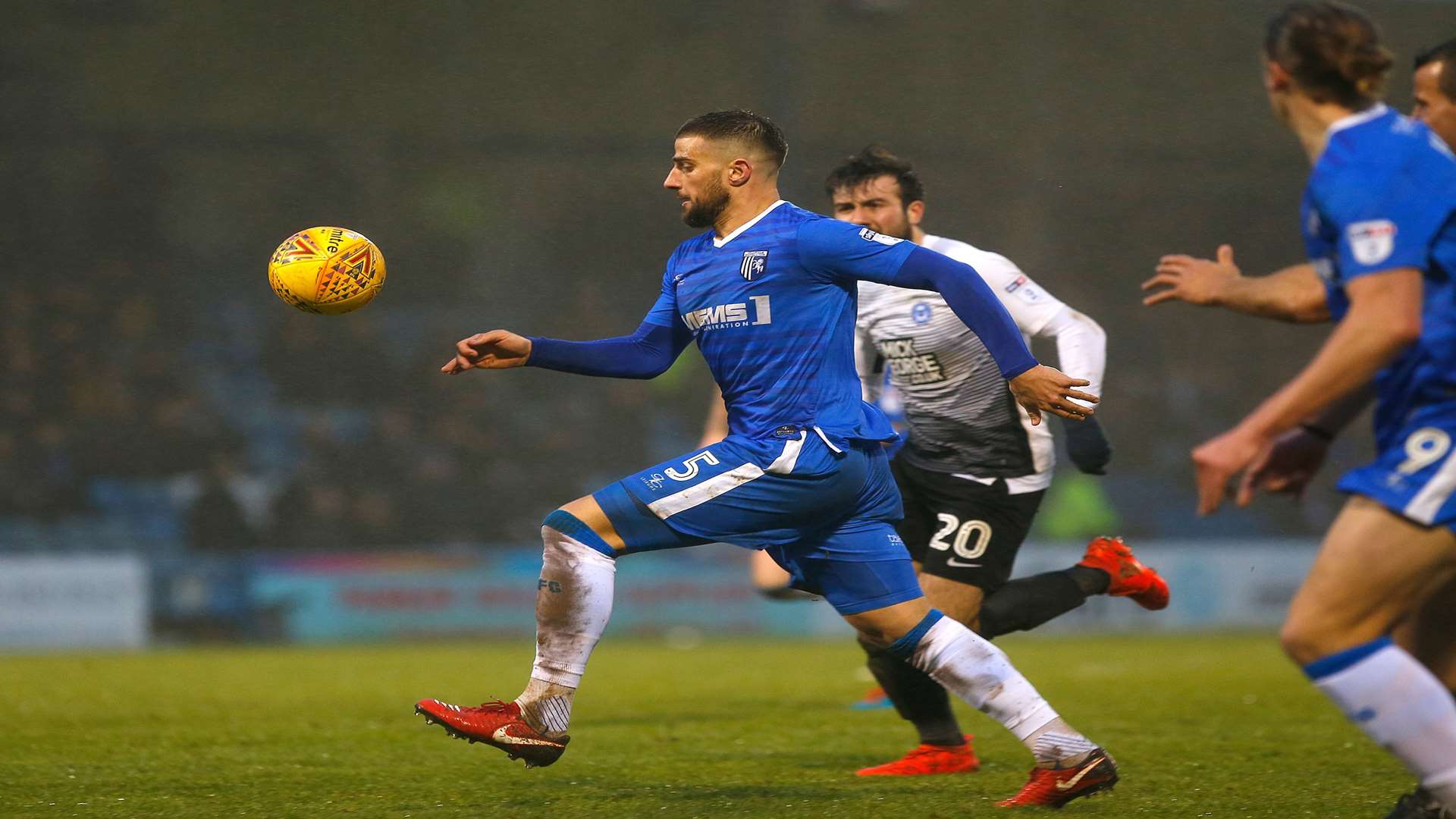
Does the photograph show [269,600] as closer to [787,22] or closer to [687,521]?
[787,22]

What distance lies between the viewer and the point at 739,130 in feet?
15.6

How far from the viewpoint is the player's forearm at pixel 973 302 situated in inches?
171

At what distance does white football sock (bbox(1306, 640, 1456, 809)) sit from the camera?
3287mm

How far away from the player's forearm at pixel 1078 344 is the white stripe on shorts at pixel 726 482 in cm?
156

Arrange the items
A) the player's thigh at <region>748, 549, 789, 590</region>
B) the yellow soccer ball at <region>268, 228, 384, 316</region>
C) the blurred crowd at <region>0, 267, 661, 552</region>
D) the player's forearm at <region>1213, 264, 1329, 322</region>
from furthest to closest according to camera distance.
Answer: the blurred crowd at <region>0, 267, 661, 552</region> → the player's thigh at <region>748, 549, 789, 590</region> → the yellow soccer ball at <region>268, 228, 384, 316</region> → the player's forearm at <region>1213, 264, 1329, 322</region>

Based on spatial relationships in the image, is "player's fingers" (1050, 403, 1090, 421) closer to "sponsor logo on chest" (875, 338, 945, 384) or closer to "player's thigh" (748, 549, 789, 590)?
"sponsor logo on chest" (875, 338, 945, 384)

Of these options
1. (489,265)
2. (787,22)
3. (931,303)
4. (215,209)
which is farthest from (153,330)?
(931,303)

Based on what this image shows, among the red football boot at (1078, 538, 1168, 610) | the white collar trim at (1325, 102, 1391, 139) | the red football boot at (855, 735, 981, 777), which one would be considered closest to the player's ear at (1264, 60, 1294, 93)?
the white collar trim at (1325, 102, 1391, 139)

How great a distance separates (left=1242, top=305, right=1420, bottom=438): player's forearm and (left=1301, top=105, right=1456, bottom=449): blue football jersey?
0.40 feet

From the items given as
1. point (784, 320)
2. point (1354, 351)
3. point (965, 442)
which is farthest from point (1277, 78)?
point (965, 442)

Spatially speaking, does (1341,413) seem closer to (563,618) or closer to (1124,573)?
(563,618)

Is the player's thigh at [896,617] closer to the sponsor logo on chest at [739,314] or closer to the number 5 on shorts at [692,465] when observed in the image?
the number 5 on shorts at [692,465]

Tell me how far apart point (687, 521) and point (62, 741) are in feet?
11.3

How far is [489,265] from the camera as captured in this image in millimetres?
17484
